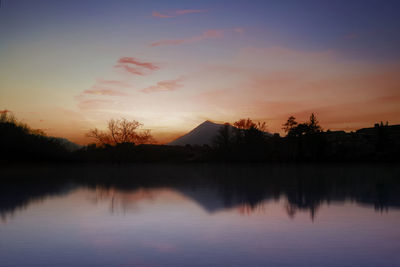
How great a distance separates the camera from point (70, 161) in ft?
204

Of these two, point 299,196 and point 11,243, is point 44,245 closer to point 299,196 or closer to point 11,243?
point 11,243

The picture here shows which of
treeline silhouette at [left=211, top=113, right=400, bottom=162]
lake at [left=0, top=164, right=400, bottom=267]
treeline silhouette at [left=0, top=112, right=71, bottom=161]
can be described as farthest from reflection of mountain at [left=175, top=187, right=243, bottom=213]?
treeline silhouette at [left=211, top=113, right=400, bottom=162]

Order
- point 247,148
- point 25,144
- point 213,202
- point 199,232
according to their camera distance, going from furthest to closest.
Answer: point 247,148
point 25,144
point 213,202
point 199,232

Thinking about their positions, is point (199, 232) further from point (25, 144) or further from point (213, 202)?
point (25, 144)

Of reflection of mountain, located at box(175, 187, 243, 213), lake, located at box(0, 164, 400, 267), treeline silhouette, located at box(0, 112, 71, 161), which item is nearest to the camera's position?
lake, located at box(0, 164, 400, 267)

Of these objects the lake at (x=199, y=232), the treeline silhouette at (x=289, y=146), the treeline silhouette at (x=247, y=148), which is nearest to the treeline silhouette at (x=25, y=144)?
the treeline silhouette at (x=247, y=148)

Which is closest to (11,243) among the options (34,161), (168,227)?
(168,227)

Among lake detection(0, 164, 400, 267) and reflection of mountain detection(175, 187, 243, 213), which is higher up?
lake detection(0, 164, 400, 267)

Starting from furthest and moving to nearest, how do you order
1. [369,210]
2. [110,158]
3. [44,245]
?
[110,158] < [369,210] < [44,245]

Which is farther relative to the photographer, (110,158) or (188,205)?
(110,158)

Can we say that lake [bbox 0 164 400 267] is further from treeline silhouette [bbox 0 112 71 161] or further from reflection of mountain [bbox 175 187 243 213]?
treeline silhouette [bbox 0 112 71 161]

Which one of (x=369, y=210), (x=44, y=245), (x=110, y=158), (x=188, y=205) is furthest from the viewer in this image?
(x=110, y=158)

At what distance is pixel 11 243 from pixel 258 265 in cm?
586

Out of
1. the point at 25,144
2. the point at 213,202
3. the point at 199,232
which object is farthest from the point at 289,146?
the point at 199,232
